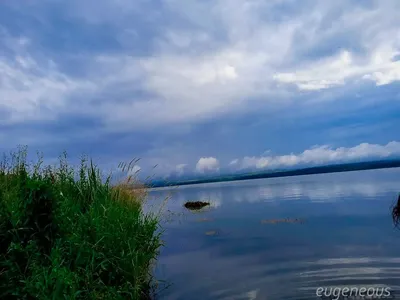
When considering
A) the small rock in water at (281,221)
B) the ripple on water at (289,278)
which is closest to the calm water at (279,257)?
the ripple on water at (289,278)

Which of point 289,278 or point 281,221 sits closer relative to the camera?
point 289,278

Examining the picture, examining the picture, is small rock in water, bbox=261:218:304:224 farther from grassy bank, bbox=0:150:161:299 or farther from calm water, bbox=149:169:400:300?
grassy bank, bbox=0:150:161:299

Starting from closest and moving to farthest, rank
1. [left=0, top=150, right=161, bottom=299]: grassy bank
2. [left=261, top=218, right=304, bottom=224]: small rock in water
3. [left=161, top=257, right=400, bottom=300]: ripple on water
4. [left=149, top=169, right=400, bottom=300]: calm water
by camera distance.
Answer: [left=0, top=150, right=161, bottom=299]: grassy bank
[left=161, top=257, right=400, bottom=300]: ripple on water
[left=149, top=169, right=400, bottom=300]: calm water
[left=261, top=218, right=304, bottom=224]: small rock in water

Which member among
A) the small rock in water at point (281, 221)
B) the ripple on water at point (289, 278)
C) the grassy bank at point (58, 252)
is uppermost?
the grassy bank at point (58, 252)

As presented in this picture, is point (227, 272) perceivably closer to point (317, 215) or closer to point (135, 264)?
point (135, 264)

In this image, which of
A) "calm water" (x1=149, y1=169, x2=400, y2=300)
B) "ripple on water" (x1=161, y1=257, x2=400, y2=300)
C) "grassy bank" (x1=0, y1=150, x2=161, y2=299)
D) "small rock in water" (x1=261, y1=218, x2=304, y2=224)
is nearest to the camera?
"grassy bank" (x1=0, y1=150, x2=161, y2=299)

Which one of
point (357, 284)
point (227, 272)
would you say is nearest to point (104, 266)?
point (227, 272)

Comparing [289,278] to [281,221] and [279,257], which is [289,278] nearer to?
[279,257]

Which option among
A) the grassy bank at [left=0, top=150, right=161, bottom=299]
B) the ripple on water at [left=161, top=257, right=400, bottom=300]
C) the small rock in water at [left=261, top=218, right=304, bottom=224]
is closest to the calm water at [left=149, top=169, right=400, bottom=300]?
the ripple on water at [left=161, top=257, right=400, bottom=300]

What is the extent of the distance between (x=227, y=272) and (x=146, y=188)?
16.2 feet

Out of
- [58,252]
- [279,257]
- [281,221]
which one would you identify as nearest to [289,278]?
[279,257]

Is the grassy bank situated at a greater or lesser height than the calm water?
greater

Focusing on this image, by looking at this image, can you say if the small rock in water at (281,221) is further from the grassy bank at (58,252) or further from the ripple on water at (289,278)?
the grassy bank at (58,252)

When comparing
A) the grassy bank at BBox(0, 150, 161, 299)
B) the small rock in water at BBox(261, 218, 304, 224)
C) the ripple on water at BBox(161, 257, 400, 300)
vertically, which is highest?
the grassy bank at BBox(0, 150, 161, 299)
